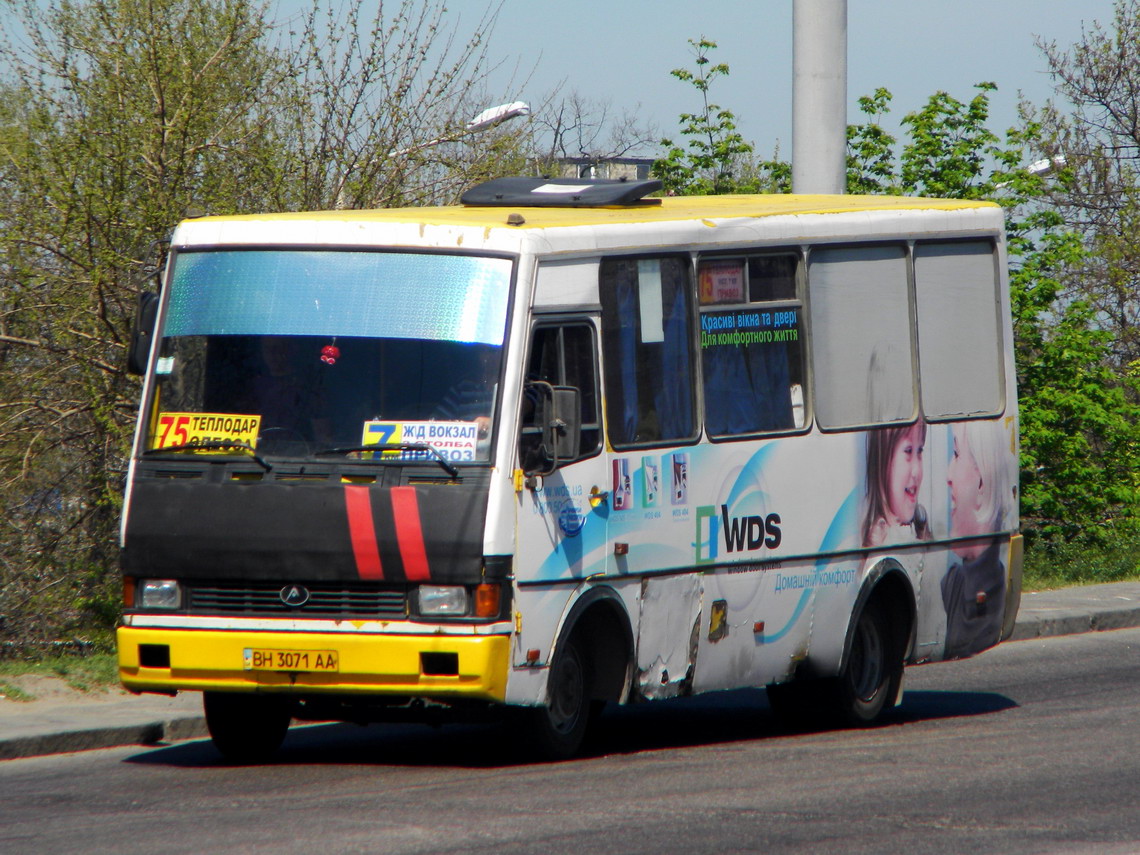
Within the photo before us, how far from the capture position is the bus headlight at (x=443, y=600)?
8750mm

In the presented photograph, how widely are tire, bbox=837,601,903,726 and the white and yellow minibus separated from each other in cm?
7

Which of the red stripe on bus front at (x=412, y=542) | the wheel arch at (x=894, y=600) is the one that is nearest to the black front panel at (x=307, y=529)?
the red stripe on bus front at (x=412, y=542)

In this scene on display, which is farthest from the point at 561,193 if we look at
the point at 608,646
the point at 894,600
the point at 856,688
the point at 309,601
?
the point at 856,688

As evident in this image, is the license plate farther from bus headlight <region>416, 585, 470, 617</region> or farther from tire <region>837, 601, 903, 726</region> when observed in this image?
tire <region>837, 601, 903, 726</region>

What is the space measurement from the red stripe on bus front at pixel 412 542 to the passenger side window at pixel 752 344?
2.14 m

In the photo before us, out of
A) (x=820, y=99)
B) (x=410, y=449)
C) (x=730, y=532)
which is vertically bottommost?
(x=730, y=532)

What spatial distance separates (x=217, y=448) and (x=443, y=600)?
1359 millimetres

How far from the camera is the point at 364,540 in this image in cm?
878

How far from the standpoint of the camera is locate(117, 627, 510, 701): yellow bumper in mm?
8703

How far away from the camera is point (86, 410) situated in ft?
46.6

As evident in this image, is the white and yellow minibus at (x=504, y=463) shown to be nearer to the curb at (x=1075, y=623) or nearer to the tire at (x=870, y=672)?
the tire at (x=870, y=672)

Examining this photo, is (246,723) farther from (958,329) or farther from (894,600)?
(958,329)

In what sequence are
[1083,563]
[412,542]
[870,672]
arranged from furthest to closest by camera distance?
[1083,563]
[870,672]
[412,542]

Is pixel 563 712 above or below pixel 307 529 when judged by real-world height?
below
